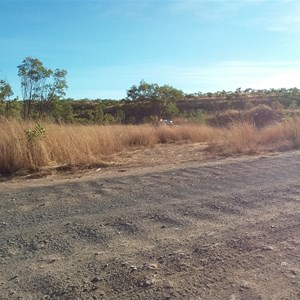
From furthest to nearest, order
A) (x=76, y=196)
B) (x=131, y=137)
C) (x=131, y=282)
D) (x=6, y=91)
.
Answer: (x=6, y=91), (x=131, y=137), (x=76, y=196), (x=131, y=282)

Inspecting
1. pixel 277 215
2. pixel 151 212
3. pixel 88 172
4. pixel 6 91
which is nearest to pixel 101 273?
pixel 151 212

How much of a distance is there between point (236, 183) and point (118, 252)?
303 centimetres

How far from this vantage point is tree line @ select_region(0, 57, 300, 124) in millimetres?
15070

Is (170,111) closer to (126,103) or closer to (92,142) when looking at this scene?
(126,103)

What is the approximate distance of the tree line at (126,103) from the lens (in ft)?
49.4

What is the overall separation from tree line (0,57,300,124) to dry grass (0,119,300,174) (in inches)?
69.4

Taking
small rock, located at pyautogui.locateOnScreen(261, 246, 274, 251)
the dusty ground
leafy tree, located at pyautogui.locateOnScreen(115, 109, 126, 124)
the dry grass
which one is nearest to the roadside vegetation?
the dry grass

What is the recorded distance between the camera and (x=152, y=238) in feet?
11.7

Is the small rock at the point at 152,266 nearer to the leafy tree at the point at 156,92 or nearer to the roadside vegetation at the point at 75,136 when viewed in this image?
the roadside vegetation at the point at 75,136

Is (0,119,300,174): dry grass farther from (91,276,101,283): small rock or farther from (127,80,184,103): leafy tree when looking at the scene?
(127,80,184,103): leafy tree

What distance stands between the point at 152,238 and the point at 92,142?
5.93m

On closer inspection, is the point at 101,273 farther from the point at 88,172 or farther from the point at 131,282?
the point at 88,172

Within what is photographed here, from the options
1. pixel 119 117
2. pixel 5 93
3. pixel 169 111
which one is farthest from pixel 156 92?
pixel 5 93

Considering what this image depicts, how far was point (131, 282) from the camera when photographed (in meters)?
2.76
